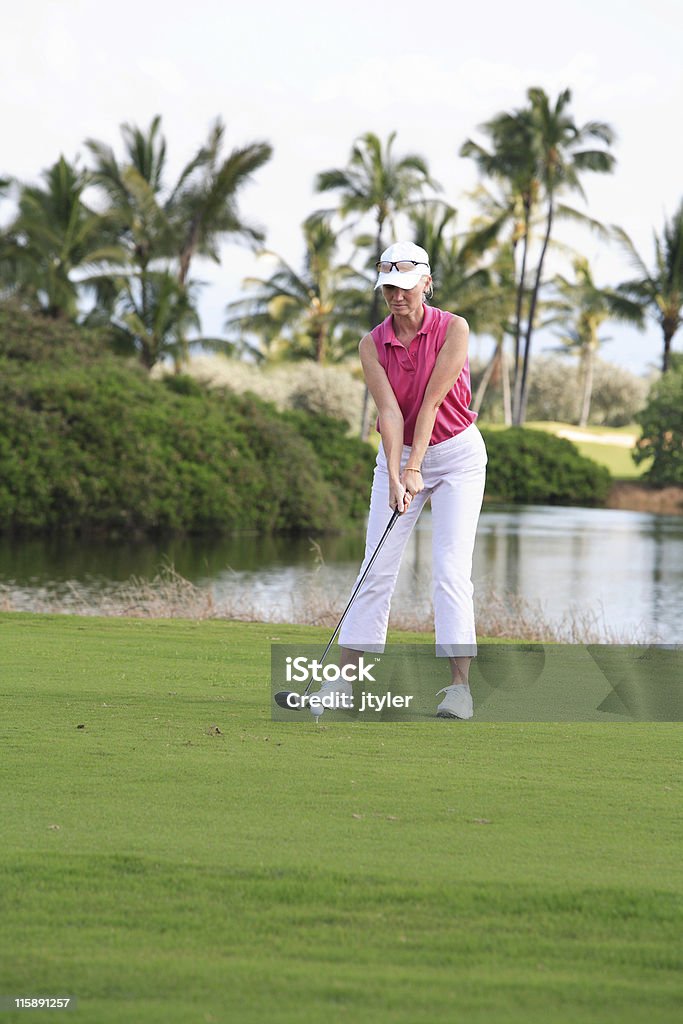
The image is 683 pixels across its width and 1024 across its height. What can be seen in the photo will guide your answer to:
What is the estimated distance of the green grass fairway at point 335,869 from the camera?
2.66 m

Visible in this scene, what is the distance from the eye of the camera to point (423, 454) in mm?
5660

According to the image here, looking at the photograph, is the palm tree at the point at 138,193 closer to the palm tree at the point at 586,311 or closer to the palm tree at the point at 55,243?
the palm tree at the point at 55,243

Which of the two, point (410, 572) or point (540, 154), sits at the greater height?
point (540, 154)

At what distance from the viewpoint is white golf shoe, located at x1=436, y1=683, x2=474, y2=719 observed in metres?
5.51

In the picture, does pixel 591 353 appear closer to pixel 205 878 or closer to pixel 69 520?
pixel 69 520

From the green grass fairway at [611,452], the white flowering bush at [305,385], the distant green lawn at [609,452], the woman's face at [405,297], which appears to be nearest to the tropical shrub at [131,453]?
the distant green lawn at [609,452]

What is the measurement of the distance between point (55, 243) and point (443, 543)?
114ft

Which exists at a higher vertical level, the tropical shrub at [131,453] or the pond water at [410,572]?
the tropical shrub at [131,453]

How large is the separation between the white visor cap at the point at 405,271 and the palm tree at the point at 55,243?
33355 mm

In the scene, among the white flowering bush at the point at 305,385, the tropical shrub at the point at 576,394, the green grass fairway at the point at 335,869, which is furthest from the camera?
the tropical shrub at the point at 576,394

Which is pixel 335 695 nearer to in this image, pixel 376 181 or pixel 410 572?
pixel 410 572

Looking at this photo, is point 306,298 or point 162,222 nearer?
→ point 162,222

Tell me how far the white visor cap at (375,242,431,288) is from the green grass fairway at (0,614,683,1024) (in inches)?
75.4

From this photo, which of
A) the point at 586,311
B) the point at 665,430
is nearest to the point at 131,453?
the point at 665,430
